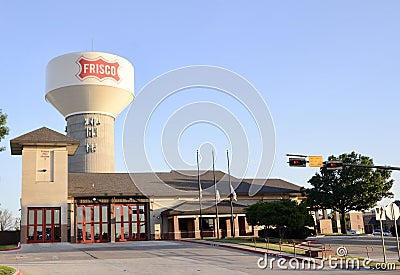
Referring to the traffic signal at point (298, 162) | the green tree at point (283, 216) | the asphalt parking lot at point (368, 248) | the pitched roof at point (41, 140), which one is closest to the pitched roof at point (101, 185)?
the pitched roof at point (41, 140)

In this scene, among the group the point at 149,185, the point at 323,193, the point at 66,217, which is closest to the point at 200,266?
the point at 66,217

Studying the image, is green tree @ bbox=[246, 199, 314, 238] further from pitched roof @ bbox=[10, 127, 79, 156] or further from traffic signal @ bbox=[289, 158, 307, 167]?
pitched roof @ bbox=[10, 127, 79, 156]

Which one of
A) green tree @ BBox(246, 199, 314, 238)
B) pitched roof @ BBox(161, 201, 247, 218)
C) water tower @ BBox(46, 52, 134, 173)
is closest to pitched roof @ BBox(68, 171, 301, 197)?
Answer: pitched roof @ BBox(161, 201, 247, 218)

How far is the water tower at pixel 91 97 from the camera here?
5566 centimetres

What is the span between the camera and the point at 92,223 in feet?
161

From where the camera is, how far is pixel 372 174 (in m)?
59.2

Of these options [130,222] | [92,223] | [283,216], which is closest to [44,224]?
[92,223]

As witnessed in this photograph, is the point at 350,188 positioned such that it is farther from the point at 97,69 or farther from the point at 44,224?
the point at 44,224

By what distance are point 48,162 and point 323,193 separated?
1299 inches

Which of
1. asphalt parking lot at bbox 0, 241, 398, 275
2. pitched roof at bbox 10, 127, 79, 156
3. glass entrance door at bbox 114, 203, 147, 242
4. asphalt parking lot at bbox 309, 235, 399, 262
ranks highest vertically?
pitched roof at bbox 10, 127, 79, 156

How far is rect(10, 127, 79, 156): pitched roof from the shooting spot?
46.2m

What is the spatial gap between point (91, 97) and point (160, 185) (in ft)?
43.6

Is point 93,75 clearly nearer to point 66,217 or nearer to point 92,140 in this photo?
point 92,140

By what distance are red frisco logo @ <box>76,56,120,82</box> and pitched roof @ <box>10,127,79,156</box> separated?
9246mm
